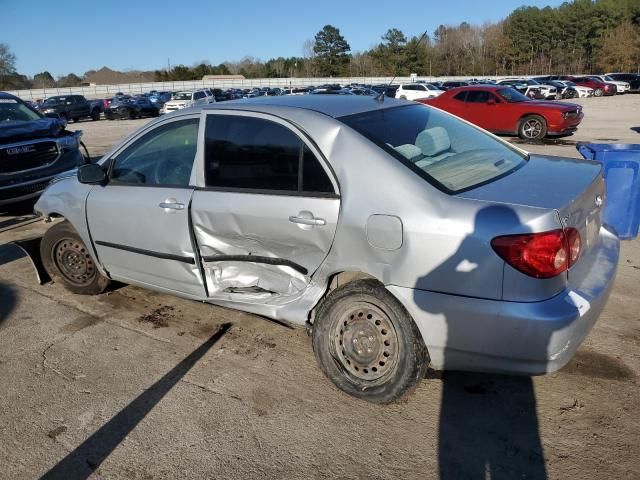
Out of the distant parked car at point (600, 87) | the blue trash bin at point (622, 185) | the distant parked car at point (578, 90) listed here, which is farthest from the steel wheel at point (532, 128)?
the distant parked car at point (600, 87)

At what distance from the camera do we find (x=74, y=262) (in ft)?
15.1

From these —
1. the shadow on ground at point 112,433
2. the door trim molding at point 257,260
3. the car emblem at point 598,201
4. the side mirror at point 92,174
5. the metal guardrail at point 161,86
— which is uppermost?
the metal guardrail at point 161,86

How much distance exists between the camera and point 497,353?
2.56 m

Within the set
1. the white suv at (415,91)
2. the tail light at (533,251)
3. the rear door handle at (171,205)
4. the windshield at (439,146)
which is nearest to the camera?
the tail light at (533,251)

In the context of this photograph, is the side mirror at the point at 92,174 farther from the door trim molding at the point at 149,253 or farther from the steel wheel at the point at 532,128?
the steel wheel at the point at 532,128

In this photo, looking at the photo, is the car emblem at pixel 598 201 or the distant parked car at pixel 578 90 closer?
the car emblem at pixel 598 201

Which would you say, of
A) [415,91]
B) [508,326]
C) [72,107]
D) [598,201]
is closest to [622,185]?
[598,201]

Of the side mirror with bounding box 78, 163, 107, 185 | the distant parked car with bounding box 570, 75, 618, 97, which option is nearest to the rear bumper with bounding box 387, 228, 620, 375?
the side mirror with bounding box 78, 163, 107, 185

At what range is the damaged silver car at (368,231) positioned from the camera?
98.2 inches

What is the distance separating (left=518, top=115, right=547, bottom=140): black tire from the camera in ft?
48.8

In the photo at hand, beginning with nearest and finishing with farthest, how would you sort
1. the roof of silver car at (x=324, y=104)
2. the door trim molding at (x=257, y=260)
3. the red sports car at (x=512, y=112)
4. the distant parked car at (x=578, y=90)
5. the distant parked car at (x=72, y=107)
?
the door trim molding at (x=257, y=260) → the roof of silver car at (x=324, y=104) → the red sports car at (x=512, y=112) → the distant parked car at (x=72, y=107) → the distant parked car at (x=578, y=90)

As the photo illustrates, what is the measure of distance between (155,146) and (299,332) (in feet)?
5.75

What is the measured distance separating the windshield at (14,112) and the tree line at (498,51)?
80577mm

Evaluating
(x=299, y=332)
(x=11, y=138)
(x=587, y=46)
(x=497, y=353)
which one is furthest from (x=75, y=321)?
(x=587, y=46)
